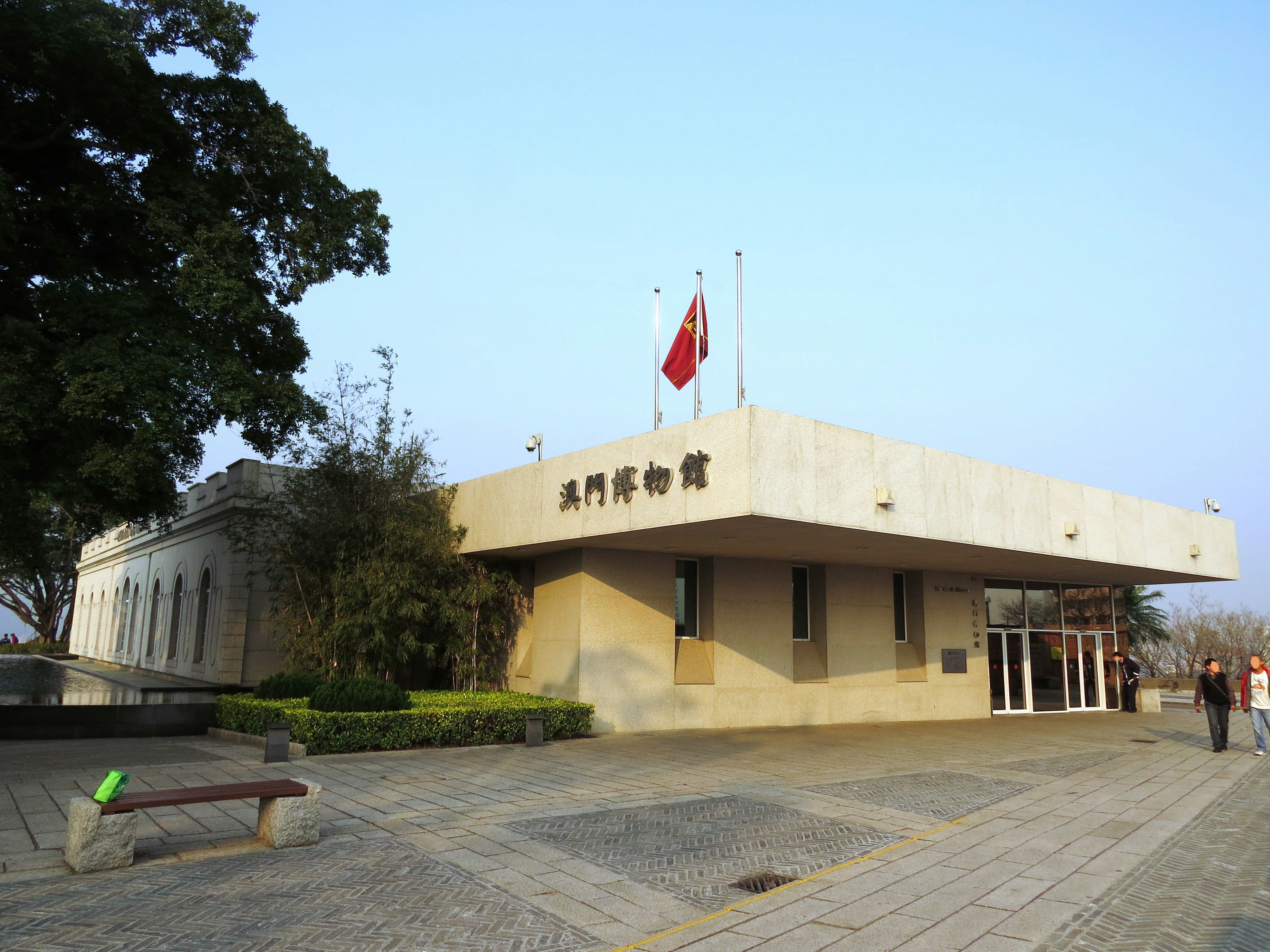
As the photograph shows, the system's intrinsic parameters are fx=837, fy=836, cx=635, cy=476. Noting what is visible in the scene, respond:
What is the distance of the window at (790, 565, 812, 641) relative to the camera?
1855cm

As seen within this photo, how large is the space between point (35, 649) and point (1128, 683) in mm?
51890

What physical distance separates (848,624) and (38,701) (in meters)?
17.3

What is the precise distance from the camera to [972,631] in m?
21.2

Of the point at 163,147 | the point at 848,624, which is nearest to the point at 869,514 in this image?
the point at 848,624

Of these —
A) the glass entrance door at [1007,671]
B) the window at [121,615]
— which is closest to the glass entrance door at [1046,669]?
the glass entrance door at [1007,671]

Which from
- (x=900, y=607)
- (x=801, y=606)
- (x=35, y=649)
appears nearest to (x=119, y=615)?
(x=35, y=649)

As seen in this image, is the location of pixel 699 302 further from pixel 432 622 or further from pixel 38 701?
pixel 38 701

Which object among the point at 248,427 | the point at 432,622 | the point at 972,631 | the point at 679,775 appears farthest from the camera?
the point at 972,631

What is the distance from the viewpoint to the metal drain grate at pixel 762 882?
6211 millimetres

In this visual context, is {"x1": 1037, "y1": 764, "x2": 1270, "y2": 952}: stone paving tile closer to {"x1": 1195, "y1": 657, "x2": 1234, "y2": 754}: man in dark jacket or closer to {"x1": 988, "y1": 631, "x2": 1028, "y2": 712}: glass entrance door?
{"x1": 1195, "y1": 657, "x2": 1234, "y2": 754}: man in dark jacket

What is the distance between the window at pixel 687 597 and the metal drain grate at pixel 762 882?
1047 cm

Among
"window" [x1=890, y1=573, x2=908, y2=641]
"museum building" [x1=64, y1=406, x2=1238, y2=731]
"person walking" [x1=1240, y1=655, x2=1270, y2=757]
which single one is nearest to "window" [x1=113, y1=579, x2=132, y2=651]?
"museum building" [x1=64, y1=406, x2=1238, y2=731]

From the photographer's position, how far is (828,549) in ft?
50.9

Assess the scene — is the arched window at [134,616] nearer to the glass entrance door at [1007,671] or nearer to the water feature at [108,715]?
the water feature at [108,715]
